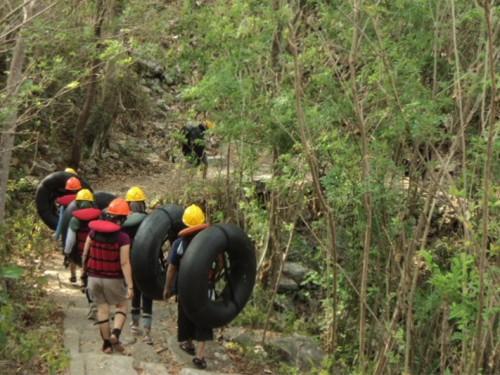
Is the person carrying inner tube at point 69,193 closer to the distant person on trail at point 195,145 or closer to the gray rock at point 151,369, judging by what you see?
the distant person on trail at point 195,145

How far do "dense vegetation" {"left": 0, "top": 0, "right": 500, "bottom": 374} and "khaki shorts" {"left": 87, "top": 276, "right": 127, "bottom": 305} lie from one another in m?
1.85

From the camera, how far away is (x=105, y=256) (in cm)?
802

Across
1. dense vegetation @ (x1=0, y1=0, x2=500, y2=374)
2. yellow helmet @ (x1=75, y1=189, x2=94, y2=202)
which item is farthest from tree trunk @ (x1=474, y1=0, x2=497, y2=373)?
yellow helmet @ (x1=75, y1=189, x2=94, y2=202)

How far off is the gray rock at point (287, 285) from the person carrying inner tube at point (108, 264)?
5.05 metres

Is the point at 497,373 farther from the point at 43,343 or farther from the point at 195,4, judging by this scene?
the point at 195,4

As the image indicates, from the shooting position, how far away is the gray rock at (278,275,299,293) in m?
13.0

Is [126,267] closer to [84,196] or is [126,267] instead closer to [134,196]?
[134,196]

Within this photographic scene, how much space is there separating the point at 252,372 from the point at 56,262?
5400 mm

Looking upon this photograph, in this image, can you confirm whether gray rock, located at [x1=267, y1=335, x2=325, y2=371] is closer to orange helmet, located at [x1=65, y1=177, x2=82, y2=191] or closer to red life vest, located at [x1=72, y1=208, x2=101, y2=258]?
red life vest, located at [x1=72, y1=208, x2=101, y2=258]

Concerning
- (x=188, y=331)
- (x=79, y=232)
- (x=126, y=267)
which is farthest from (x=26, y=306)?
(x=188, y=331)

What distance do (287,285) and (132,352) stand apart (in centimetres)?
494

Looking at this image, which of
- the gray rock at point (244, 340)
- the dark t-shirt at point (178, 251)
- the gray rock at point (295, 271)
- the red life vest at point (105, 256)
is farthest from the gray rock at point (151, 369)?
the gray rock at point (295, 271)

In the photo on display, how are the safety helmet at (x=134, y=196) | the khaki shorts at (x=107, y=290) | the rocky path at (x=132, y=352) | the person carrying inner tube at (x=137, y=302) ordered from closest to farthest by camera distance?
the rocky path at (x=132, y=352) → the khaki shorts at (x=107, y=290) → the person carrying inner tube at (x=137, y=302) → the safety helmet at (x=134, y=196)

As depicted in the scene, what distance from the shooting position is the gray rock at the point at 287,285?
13.0 meters
